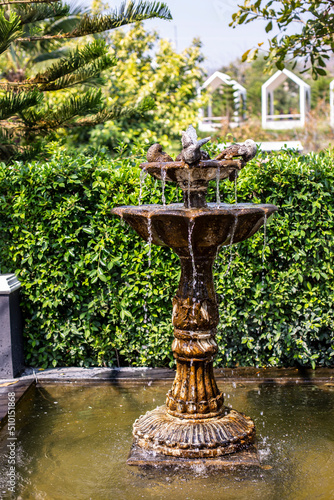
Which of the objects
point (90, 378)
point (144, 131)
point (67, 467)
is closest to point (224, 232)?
point (67, 467)

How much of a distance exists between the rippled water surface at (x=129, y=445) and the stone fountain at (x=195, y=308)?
5.8 inches

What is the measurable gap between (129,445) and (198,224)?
5.20ft

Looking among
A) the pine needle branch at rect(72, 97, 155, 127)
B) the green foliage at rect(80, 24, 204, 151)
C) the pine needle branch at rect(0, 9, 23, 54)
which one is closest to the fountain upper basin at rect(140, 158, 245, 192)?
the pine needle branch at rect(0, 9, 23, 54)

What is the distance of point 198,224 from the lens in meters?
3.21

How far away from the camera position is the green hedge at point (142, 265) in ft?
16.3

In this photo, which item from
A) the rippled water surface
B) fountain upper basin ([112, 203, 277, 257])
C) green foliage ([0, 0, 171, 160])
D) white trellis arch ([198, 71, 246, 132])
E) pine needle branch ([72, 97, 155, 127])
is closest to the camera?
the rippled water surface

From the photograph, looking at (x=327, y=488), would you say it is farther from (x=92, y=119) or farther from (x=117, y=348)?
(x=92, y=119)

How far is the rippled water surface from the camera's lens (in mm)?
3039

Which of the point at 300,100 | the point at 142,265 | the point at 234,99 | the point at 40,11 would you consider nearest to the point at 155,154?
the point at 142,265

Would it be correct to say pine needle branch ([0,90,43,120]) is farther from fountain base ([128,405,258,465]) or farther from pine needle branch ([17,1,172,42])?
fountain base ([128,405,258,465])

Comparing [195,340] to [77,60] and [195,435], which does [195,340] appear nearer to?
[195,435]

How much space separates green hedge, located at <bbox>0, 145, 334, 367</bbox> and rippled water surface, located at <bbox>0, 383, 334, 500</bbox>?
0.53m

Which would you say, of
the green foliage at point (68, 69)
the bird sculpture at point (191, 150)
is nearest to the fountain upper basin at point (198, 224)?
the bird sculpture at point (191, 150)

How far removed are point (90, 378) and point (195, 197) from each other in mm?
2251
